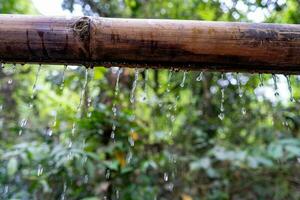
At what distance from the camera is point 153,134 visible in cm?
332

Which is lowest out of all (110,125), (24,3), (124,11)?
(110,125)

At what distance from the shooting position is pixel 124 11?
155 inches

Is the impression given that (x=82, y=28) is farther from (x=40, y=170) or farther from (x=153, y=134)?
(x=153, y=134)

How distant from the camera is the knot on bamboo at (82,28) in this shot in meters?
1.22

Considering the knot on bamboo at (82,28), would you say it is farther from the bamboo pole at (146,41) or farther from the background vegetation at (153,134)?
the background vegetation at (153,134)

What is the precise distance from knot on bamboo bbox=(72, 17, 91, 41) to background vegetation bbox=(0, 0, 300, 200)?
4.31 feet

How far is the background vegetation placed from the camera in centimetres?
275

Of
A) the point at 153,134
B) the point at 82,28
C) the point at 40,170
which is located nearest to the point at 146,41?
the point at 82,28

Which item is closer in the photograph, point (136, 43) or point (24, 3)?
point (136, 43)

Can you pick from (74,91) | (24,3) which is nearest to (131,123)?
(74,91)

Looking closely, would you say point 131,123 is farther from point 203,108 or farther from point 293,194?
point 293,194

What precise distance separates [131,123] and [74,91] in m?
0.97

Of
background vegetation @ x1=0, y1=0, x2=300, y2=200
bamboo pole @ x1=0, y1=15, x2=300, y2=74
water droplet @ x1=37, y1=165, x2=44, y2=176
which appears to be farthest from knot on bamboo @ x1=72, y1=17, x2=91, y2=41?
water droplet @ x1=37, y1=165, x2=44, y2=176

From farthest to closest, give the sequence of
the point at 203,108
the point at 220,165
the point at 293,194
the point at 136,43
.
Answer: the point at 203,108 → the point at 220,165 → the point at 293,194 → the point at 136,43
